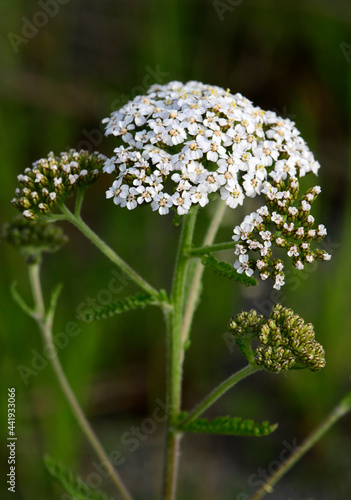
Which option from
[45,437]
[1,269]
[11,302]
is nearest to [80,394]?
[45,437]

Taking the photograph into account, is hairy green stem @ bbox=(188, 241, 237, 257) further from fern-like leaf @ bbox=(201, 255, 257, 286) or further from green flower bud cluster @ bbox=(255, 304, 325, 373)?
green flower bud cluster @ bbox=(255, 304, 325, 373)

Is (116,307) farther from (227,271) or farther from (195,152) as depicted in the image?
(195,152)

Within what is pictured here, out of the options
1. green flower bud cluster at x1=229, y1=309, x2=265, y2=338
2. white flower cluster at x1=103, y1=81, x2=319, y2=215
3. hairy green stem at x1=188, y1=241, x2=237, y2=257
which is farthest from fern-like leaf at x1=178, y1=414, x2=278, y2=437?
white flower cluster at x1=103, y1=81, x2=319, y2=215

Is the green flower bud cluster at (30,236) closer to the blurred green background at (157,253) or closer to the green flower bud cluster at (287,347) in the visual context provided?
the green flower bud cluster at (287,347)

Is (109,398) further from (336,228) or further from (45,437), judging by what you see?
(336,228)

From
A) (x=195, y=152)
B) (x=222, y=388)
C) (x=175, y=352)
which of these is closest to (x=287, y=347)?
(x=222, y=388)

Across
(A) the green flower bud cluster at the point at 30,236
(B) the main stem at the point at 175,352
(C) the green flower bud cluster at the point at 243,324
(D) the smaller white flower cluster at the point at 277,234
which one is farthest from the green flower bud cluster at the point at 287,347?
(A) the green flower bud cluster at the point at 30,236
